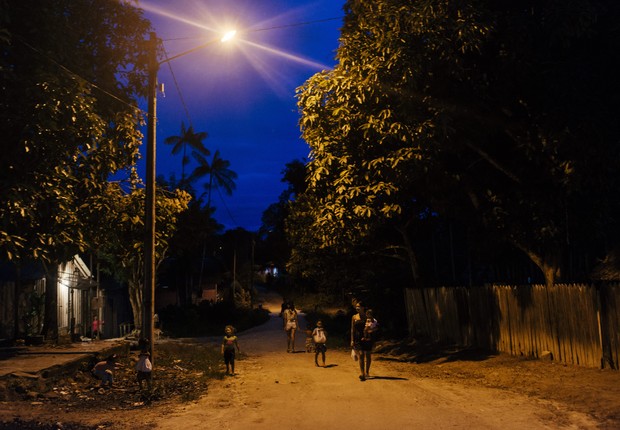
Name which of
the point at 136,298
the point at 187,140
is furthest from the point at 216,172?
the point at 136,298

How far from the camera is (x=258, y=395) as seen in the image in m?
11.5

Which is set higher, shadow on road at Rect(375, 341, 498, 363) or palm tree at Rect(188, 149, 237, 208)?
palm tree at Rect(188, 149, 237, 208)

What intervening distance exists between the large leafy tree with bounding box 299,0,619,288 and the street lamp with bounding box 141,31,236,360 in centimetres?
323

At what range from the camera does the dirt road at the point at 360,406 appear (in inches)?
332

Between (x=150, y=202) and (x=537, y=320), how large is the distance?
9.31 metres

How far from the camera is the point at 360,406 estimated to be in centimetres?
976

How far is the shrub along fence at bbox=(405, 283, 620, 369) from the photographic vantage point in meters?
11.7

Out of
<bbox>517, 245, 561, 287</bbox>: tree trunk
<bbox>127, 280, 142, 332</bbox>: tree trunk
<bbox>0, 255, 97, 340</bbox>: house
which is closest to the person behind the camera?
<bbox>517, 245, 561, 287</bbox>: tree trunk

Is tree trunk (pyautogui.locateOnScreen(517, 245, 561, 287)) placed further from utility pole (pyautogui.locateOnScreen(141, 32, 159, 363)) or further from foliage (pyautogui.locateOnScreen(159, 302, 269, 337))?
foliage (pyautogui.locateOnScreen(159, 302, 269, 337))

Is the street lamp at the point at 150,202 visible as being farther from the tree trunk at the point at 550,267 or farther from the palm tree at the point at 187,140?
the palm tree at the point at 187,140

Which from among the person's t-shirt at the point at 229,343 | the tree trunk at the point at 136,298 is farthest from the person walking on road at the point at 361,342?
the tree trunk at the point at 136,298

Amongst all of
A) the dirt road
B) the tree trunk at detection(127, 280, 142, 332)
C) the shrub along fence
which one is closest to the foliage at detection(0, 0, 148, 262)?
the dirt road

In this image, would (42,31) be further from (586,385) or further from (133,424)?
A: (586,385)

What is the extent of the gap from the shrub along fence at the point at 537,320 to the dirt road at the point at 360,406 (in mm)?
2340
